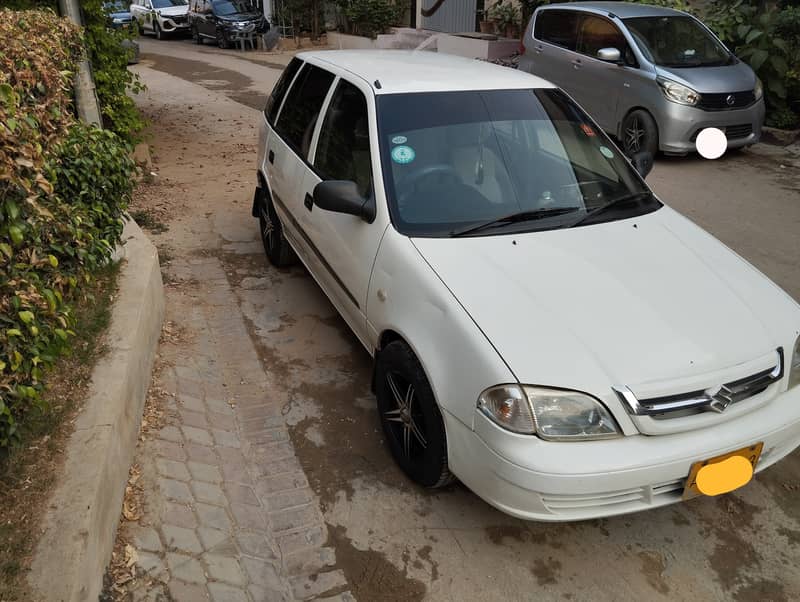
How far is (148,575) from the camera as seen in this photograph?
8.89 ft

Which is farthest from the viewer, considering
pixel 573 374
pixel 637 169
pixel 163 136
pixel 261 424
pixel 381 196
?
pixel 163 136

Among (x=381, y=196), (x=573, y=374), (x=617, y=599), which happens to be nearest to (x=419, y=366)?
(x=573, y=374)

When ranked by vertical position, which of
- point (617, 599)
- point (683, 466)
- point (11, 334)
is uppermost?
point (11, 334)

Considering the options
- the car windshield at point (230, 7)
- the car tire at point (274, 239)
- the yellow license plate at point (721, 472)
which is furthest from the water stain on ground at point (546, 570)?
the car windshield at point (230, 7)

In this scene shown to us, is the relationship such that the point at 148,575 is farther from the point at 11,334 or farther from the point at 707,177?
the point at 707,177

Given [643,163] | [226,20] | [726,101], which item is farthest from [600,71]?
[226,20]

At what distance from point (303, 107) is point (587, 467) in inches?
128

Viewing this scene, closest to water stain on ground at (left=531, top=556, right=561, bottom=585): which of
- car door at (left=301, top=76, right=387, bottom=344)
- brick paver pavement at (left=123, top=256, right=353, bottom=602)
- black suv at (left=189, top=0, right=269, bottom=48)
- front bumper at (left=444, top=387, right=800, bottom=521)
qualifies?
front bumper at (left=444, top=387, right=800, bottom=521)

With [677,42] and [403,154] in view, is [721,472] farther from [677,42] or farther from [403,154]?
[677,42]

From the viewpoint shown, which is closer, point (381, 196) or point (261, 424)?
point (381, 196)

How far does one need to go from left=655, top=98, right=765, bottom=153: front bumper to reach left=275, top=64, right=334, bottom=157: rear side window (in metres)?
4.95

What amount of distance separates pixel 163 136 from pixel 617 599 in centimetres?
885

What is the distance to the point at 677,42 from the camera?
873cm

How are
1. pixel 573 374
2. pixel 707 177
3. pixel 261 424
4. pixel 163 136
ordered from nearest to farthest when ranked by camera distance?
1. pixel 573 374
2. pixel 261 424
3. pixel 707 177
4. pixel 163 136
